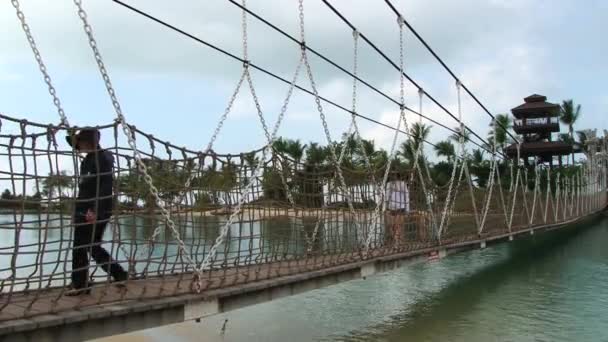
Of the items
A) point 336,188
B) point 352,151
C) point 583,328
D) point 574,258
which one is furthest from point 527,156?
point 336,188

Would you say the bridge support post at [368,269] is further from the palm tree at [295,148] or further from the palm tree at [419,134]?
the palm tree at [295,148]

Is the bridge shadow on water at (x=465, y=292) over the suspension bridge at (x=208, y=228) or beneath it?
beneath

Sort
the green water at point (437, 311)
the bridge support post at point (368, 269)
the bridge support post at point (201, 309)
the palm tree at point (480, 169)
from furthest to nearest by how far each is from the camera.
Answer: the palm tree at point (480, 169) → the green water at point (437, 311) → the bridge support post at point (368, 269) → the bridge support post at point (201, 309)

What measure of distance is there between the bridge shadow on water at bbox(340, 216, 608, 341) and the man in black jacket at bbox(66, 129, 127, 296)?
4.28m

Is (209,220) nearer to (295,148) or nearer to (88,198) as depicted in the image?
(88,198)

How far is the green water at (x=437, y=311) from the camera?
25.5ft

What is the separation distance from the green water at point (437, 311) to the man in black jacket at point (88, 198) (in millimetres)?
3908

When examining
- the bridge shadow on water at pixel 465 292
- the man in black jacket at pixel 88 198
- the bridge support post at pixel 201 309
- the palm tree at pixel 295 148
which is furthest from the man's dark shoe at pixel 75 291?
the palm tree at pixel 295 148

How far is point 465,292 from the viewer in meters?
11.2

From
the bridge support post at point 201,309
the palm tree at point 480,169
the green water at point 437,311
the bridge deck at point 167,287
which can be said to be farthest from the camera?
the palm tree at point 480,169

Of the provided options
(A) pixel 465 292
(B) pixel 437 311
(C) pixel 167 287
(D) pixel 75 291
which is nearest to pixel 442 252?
(B) pixel 437 311

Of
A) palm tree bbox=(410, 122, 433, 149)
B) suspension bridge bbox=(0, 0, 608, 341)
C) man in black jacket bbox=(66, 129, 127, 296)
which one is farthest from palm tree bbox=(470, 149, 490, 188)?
man in black jacket bbox=(66, 129, 127, 296)

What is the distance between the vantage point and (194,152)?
4477 mm

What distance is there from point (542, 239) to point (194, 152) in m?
19.9
